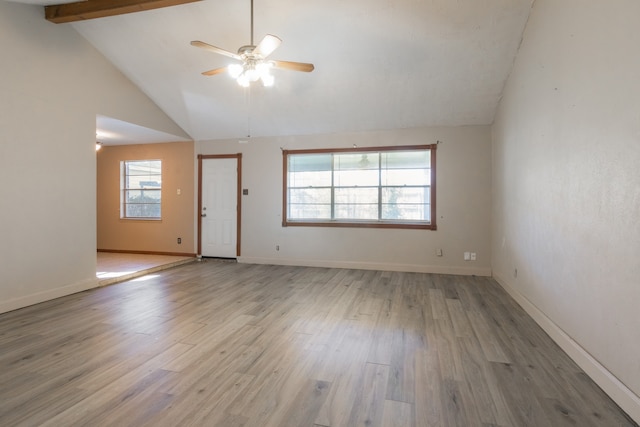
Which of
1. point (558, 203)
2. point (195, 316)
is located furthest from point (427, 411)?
point (195, 316)

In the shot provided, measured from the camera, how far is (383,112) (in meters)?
5.32

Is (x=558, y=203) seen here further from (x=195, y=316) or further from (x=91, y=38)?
(x=91, y=38)

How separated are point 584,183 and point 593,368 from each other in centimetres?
131

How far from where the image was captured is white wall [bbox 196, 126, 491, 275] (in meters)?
5.33

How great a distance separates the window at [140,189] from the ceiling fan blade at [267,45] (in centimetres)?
479

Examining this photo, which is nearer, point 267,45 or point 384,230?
point 267,45

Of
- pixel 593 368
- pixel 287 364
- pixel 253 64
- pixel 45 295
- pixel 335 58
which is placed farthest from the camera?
pixel 335 58

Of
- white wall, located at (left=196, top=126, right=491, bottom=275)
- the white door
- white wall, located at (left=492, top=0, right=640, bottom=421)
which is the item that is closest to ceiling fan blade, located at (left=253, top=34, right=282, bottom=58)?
white wall, located at (left=492, top=0, right=640, bottom=421)

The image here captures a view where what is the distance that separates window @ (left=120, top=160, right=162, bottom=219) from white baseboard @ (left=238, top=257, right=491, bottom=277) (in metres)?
2.38

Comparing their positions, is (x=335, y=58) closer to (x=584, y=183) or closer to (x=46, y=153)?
(x=584, y=183)

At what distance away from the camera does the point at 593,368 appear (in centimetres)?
217

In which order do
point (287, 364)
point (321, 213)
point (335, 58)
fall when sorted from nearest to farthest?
point (287, 364)
point (335, 58)
point (321, 213)

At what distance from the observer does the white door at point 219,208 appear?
6527 mm

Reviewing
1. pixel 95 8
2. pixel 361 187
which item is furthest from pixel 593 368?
pixel 95 8
